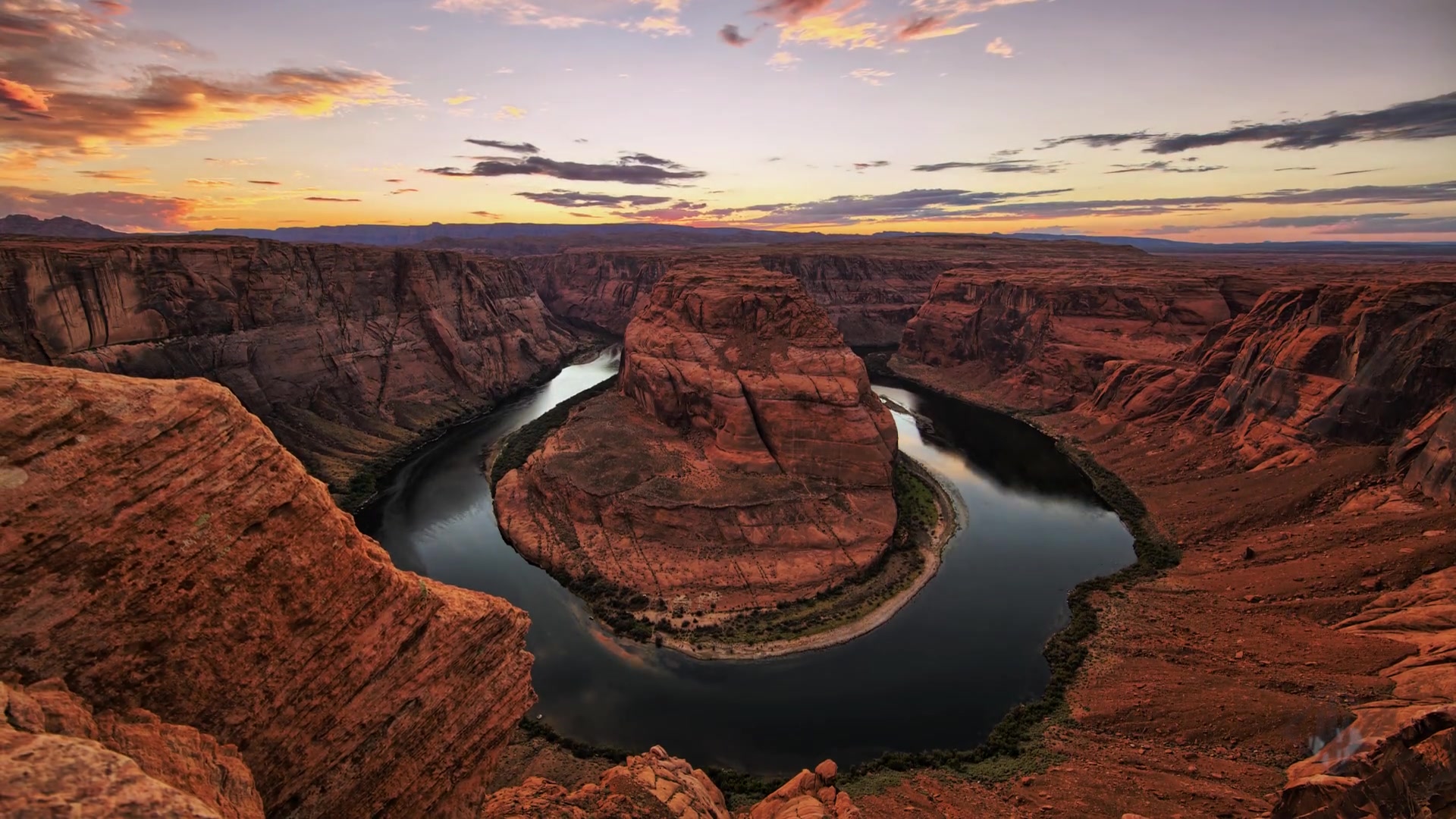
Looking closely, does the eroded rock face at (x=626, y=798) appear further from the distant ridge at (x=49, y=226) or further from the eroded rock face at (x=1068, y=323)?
the distant ridge at (x=49, y=226)

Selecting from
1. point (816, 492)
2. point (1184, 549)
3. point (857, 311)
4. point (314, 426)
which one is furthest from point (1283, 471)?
point (857, 311)

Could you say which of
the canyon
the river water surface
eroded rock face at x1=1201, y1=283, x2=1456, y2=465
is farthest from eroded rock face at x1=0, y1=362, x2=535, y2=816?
eroded rock face at x1=1201, y1=283, x2=1456, y2=465

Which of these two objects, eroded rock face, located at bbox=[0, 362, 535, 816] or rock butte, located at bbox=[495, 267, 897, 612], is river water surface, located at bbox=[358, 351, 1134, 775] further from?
eroded rock face, located at bbox=[0, 362, 535, 816]

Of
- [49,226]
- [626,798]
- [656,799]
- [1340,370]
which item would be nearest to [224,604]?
[626,798]

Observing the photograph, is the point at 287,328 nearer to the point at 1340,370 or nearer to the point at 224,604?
the point at 224,604

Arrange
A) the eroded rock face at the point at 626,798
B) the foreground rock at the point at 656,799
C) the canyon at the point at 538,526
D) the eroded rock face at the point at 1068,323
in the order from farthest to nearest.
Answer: the eroded rock face at the point at 1068,323
the foreground rock at the point at 656,799
the eroded rock face at the point at 626,798
the canyon at the point at 538,526

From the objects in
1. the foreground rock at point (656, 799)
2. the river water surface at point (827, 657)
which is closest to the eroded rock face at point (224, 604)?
the foreground rock at point (656, 799)

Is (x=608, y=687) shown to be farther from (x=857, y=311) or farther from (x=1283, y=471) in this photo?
(x=857, y=311)
